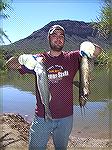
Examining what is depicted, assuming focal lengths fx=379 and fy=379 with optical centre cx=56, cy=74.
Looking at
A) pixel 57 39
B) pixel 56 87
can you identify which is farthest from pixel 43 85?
pixel 57 39

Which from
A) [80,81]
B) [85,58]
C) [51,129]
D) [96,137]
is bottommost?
[96,137]

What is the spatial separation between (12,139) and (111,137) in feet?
6.18

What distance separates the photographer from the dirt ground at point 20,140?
21.7ft

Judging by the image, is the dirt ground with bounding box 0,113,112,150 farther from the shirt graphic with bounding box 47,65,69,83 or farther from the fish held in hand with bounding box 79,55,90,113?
the fish held in hand with bounding box 79,55,90,113

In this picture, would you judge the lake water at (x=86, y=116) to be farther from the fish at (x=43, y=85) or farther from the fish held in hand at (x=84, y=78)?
the fish at (x=43, y=85)

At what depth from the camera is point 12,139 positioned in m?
6.75

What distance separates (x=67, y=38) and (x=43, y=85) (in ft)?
6.23

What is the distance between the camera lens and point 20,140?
695 centimetres

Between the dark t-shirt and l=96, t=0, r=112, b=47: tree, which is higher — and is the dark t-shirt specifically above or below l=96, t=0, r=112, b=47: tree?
below

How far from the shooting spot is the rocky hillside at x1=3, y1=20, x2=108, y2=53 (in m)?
5.41

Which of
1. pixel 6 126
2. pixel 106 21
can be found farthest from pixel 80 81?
pixel 6 126

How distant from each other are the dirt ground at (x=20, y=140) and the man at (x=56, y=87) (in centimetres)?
223

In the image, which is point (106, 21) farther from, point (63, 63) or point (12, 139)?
point (12, 139)

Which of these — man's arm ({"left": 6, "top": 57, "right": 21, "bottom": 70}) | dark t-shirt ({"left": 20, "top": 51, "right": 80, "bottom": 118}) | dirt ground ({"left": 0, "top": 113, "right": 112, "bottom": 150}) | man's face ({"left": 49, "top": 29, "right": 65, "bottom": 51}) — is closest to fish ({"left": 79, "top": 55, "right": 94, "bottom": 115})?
dark t-shirt ({"left": 20, "top": 51, "right": 80, "bottom": 118})
